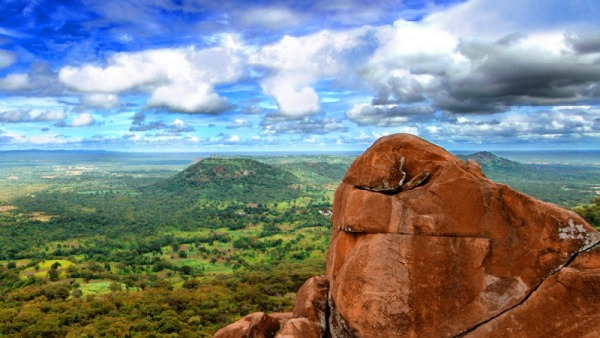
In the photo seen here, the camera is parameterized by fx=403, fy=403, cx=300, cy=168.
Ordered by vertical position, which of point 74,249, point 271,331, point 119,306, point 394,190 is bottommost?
point 74,249

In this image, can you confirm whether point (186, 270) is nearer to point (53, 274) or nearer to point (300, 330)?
point (53, 274)

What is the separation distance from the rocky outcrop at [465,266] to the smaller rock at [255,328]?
3.07m

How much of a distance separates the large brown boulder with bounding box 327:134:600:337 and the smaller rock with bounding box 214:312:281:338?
A: 15.1 ft

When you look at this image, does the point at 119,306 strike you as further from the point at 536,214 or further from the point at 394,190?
the point at 536,214

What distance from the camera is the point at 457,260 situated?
59.2ft

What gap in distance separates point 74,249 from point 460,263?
181030mm

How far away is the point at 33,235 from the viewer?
7594 inches

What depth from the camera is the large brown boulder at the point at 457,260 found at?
17391 mm

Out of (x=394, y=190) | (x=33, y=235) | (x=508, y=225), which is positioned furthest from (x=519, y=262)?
(x=33, y=235)

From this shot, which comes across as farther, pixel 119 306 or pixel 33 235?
pixel 33 235

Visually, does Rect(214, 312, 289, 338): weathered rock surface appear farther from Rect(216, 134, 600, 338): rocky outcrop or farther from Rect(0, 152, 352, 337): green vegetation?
Rect(0, 152, 352, 337): green vegetation

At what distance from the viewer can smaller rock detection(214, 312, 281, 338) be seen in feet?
72.1

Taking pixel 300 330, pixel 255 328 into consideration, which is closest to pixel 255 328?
pixel 255 328

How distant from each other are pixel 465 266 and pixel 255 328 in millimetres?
11466
